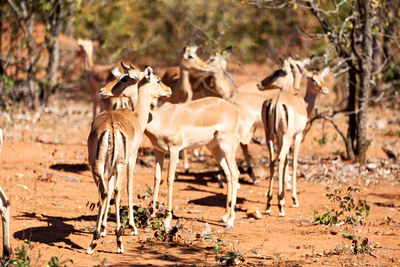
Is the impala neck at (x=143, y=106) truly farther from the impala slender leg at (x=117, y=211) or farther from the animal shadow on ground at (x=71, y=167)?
the animal shadow on ground at (x=71, y=167)

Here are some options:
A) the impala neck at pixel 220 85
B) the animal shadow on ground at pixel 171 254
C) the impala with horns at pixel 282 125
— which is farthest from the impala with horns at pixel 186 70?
the animal shadow on ground at pixel 171 254

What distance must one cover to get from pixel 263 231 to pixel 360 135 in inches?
177

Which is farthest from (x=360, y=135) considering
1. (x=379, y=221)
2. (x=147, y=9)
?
(x=147, y=9)

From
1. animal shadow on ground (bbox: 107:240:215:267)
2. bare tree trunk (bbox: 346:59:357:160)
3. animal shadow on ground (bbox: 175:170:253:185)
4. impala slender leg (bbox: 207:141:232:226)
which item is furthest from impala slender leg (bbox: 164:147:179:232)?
bare tree trunk (bbox: 346:59:357:160)

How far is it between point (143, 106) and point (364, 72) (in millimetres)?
5174

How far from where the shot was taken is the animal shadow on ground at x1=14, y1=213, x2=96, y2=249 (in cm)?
667

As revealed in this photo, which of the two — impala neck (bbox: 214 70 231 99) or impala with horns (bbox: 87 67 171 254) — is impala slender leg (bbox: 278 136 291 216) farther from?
impala neck (bbox: 214 70 231 99)

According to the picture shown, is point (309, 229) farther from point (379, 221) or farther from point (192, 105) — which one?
point (192, 105)

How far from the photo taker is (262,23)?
77.8ft

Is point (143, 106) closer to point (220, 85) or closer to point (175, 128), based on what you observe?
point (175, 128)

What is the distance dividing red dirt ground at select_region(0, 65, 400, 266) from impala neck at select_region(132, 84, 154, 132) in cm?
121

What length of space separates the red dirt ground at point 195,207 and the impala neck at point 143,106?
1.21m

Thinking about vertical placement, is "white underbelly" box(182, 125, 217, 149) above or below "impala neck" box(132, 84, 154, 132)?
below

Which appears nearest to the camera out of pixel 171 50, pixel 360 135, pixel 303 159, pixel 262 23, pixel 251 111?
pixel 251 111
